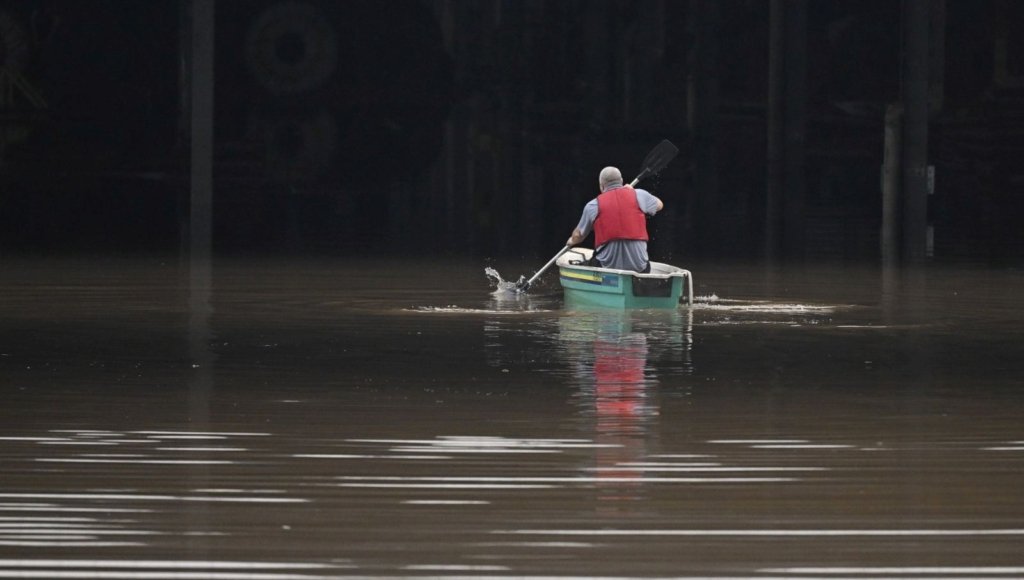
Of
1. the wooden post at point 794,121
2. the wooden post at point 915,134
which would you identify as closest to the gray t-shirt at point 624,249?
the wooden post at point 915,134

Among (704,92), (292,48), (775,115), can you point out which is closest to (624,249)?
(775,115)

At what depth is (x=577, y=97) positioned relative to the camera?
45938 mm

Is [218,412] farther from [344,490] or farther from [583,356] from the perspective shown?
[583,356]

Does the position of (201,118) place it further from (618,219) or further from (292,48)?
(292,48)

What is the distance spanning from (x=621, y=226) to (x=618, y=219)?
7cm

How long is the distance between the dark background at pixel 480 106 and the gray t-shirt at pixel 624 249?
15082 mm

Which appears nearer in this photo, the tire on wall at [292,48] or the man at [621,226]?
the man at [621,226]

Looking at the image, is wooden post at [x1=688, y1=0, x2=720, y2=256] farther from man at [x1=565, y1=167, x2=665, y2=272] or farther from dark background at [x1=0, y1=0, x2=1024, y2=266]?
man at [x1=565, y1=167, x2=665, y2=272]

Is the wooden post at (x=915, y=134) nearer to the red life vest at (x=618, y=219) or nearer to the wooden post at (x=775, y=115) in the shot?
the wooden post at (x=775, y=115)

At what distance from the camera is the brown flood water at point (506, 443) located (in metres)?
7.84

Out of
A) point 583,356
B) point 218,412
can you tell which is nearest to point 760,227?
point 583,356

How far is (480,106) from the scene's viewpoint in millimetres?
47719

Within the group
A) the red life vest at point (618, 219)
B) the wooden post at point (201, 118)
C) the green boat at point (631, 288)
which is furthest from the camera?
the wooden post at point (201, 118)

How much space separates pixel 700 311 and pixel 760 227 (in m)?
14.1
